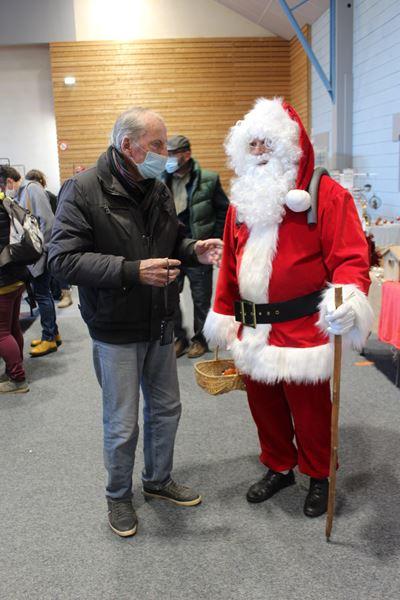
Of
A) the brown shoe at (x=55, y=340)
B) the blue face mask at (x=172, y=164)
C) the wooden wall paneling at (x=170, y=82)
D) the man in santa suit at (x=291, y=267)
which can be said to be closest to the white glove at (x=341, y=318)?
the man in santa suit at (x=291, y=267)

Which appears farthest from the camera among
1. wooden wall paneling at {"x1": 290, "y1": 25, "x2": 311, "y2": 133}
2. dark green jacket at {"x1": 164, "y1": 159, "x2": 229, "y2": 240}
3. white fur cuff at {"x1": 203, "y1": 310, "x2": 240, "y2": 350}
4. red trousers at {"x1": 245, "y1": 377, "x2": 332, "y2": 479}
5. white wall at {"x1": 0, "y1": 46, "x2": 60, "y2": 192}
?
white wall at {"x1": 0, "y1": 46, "x2": 60, "y2": 192}

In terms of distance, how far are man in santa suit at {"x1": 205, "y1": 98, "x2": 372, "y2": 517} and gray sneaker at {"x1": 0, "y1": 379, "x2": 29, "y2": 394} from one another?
2.19m

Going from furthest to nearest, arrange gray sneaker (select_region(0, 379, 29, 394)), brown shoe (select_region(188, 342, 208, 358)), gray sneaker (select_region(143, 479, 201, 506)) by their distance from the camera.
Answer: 1. brown shoe (select_region(188, 342, 208, 358))
2. gray sneaker (select_region(0, 379, 29, 394))
3. gray sneaker (select_region(143, 479, 201, 506))

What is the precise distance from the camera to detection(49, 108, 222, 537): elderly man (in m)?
1.95

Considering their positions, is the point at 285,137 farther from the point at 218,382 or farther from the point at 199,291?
the point at 199,291

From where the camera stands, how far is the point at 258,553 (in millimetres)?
2113

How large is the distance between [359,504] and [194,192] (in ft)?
8.45

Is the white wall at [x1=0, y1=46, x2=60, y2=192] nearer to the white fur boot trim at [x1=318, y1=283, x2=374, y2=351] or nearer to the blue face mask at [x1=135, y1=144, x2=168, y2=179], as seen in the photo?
the blue face mask at [x1=135, y1=144, x2=168, y2=179]

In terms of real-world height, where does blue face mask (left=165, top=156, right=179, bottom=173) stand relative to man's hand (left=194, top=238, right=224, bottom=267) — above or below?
above

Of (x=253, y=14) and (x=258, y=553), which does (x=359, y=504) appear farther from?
(x=253, y=14)

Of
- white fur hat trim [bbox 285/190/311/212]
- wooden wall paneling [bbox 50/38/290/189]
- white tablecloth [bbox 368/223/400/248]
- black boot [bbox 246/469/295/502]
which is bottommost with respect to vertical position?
black boot [bbox 246/469/295/502]

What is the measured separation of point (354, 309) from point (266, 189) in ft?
1.83

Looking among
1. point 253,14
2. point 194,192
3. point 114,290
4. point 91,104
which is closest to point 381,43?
point 194,192

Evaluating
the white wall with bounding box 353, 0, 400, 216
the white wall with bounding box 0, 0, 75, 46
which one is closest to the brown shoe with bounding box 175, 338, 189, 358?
the white wall with bounding box 353, 0, 400, 216
